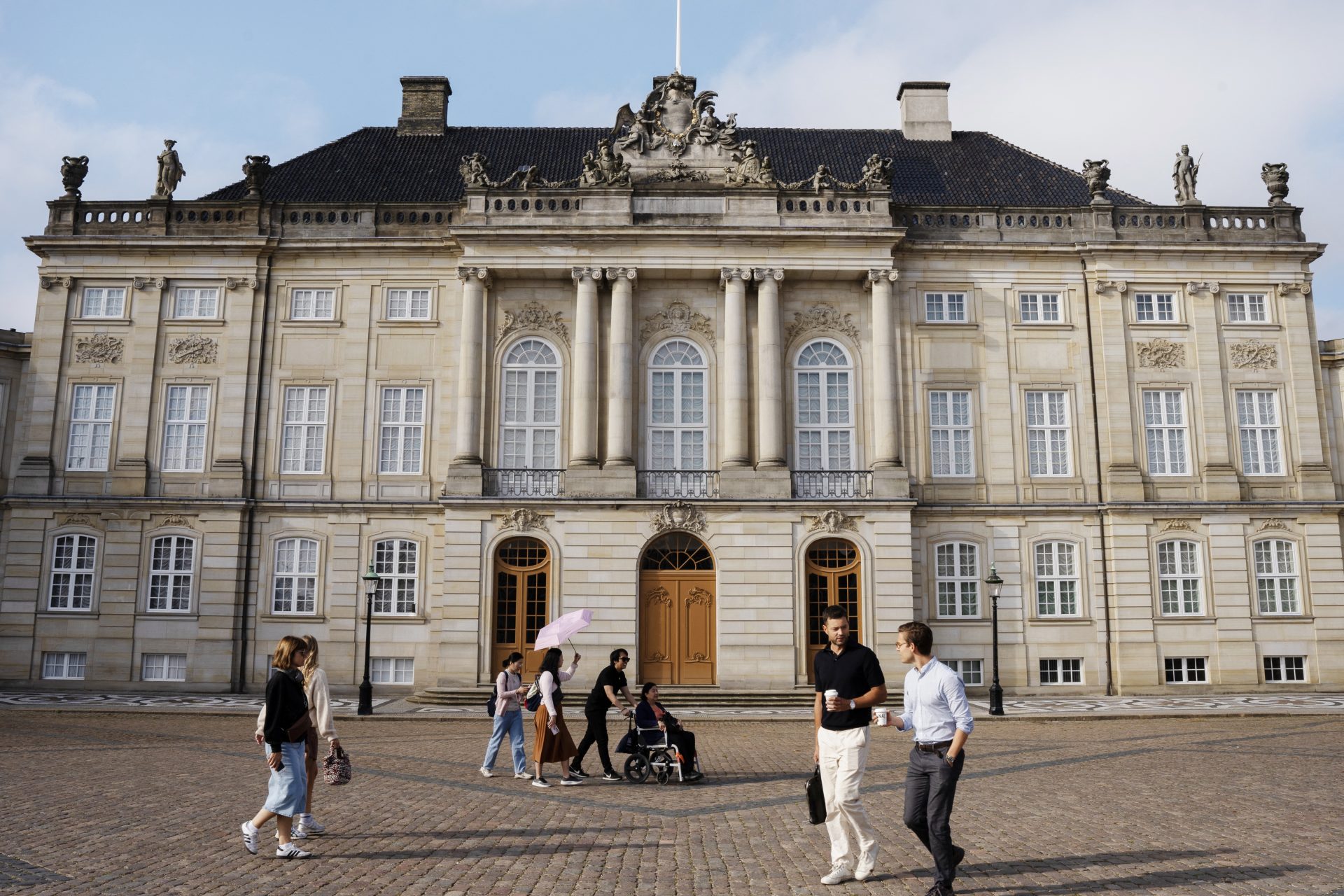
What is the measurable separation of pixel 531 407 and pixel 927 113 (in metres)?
18.2

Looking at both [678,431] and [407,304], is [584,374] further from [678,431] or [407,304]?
[407,304]

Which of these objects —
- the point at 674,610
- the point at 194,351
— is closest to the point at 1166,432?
the point at 674,610

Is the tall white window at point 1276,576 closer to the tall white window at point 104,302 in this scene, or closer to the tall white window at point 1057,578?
the tall white window at point 1057,578

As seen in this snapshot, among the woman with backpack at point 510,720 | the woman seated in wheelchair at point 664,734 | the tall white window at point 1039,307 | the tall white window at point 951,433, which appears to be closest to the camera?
the woman seated in wheelchair at point 664,734

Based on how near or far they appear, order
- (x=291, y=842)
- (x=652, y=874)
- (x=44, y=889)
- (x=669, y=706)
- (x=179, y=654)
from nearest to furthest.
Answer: (x=44, y=889)
(x=652, y=874)
(x=291, y=842)
(x=669, y=706)
(x=179, y=654)

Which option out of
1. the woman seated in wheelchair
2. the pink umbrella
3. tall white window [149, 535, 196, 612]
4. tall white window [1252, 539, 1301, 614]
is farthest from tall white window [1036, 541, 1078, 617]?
tall white window [149, 535, 196, 612]

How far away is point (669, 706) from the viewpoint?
2548 centimetres

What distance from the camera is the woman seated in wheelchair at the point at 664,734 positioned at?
43.8 feet

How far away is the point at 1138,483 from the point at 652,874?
24.2m

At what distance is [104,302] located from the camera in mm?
29703

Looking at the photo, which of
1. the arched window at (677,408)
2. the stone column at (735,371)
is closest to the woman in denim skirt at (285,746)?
the stone column at (735,371)

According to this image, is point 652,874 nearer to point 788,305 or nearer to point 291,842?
point 291,842

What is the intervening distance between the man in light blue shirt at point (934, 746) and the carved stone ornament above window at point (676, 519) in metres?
19.0

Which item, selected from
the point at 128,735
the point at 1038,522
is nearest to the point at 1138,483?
the point at 1038,522
